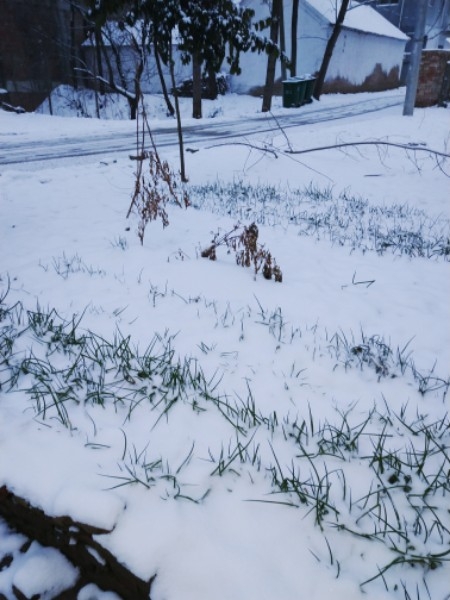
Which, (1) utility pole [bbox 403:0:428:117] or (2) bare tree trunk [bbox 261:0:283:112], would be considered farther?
(2) bare tree trunk [bbox 261:0:283:112]

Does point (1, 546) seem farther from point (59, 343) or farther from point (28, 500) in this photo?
point (59, 343)

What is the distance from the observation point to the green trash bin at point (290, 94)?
820 inches

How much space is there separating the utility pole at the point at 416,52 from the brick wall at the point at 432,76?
7.07 feet

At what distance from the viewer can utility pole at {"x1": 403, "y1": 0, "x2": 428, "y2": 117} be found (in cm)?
1289

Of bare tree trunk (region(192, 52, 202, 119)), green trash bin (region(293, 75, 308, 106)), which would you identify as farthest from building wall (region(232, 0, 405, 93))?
bare tree trunk (region(192, 52, 202, 119))

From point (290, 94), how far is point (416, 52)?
8.93 meters

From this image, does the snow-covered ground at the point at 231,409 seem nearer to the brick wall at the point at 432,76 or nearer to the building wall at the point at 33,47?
the brick wall at the point at 432,76

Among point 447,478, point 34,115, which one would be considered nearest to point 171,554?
point 447,478

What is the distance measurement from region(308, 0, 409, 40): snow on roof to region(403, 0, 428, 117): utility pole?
15162 mm

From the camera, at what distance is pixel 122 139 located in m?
12.5

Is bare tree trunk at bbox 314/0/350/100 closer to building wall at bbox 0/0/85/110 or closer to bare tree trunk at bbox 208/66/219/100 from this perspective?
bare tree trunk at bbox 208/66/219/100

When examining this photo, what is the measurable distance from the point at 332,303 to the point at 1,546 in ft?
9.26

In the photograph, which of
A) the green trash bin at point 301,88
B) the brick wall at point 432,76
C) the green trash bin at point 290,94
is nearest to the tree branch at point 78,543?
the brick wall at point 432,76

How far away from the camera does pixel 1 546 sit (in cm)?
→ 173
